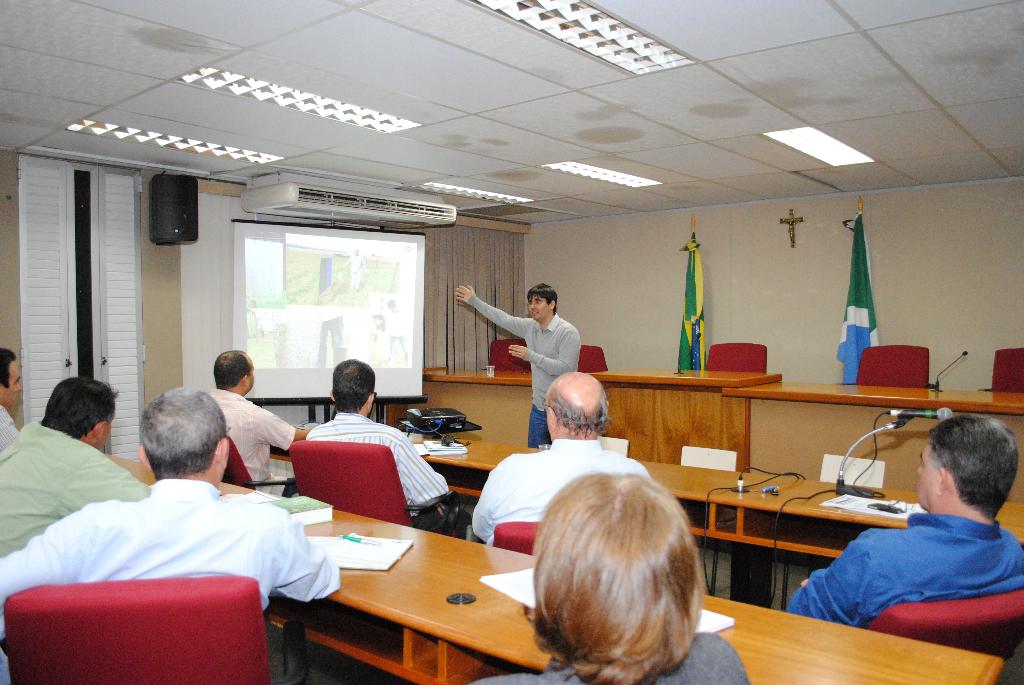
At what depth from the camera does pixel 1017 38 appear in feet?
10.0

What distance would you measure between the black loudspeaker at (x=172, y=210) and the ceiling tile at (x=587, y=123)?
2680mm

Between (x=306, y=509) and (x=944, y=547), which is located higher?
(x=944, y=547)

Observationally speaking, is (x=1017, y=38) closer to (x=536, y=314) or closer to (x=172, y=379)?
(x=536, y=314)

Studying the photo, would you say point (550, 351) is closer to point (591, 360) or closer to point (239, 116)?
point (591, 360)

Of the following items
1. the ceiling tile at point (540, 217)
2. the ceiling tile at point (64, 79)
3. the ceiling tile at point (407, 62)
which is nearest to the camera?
the ceiling tile at point (407, 62)

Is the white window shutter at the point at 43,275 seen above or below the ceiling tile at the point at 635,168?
below

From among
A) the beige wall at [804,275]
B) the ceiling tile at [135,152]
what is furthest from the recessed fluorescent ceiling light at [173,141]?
the beige wall at [804,275]

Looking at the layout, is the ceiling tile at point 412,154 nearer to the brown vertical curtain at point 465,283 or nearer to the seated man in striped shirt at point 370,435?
the seated man in striped shirt at point 370,435

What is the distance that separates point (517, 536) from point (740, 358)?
4274mm

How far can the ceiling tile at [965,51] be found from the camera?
2.89m

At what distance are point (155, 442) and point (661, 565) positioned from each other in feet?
4.16

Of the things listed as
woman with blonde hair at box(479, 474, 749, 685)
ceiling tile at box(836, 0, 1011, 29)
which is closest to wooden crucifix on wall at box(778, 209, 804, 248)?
ceiling tile at box(836, 0, 1011, 29)

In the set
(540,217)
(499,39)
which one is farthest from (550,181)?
(499,39)

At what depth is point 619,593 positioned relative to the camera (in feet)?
3.05
